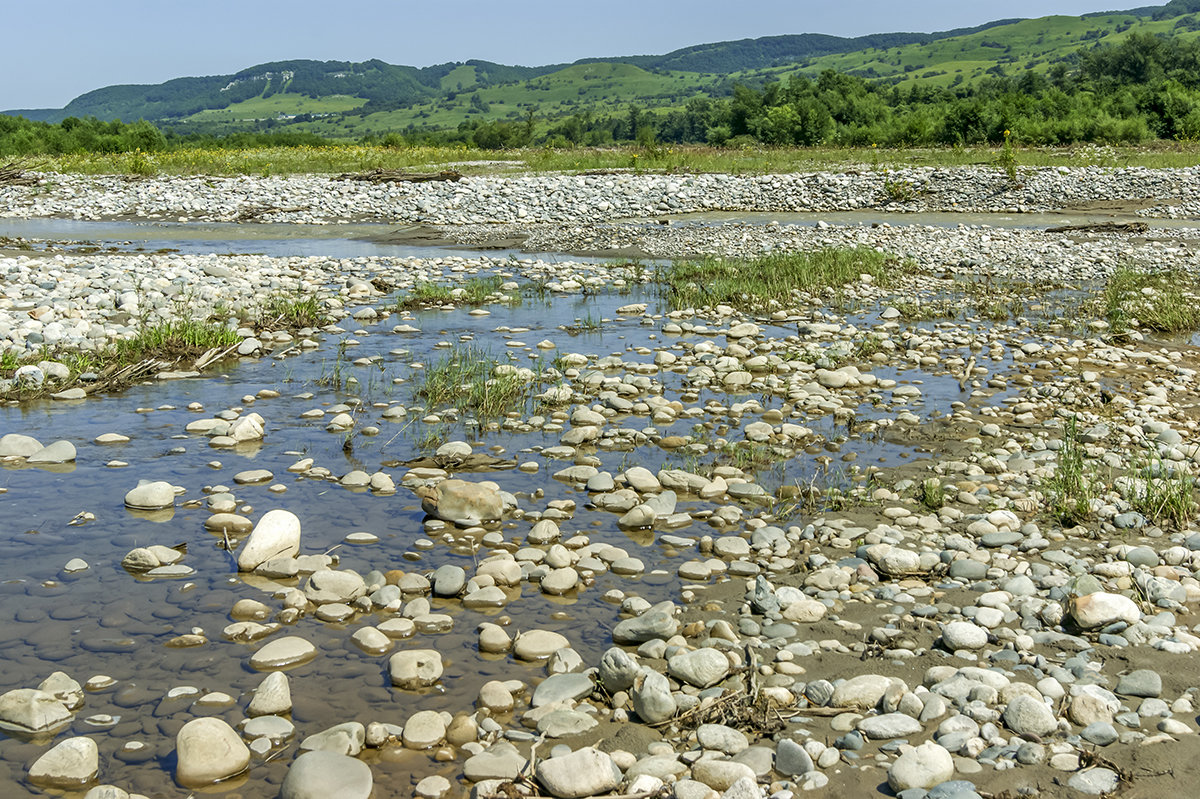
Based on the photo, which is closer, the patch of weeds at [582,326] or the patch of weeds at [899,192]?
the patch of weeds at [582,326]

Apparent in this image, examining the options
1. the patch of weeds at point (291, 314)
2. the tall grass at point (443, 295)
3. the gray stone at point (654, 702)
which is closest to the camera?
the gray stone at point (654, 702)

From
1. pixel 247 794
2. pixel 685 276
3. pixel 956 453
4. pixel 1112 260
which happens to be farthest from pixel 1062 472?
pixel 1112 260

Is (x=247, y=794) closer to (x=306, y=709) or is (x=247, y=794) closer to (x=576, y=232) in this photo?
(x=306, y=709)

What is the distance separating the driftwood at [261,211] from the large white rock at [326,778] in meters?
28.6

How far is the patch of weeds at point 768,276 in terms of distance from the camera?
1523 centimetres

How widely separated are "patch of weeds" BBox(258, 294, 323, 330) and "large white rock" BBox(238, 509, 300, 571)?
25.2 feet

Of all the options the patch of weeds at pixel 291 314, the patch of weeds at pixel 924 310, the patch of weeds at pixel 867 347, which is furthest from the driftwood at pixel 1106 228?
the patch of weeds at pixel 291 314

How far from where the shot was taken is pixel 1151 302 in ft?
45.5

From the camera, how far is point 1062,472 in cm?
→ 724

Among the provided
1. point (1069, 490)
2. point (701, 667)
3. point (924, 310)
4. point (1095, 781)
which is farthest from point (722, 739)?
point (924, 310)

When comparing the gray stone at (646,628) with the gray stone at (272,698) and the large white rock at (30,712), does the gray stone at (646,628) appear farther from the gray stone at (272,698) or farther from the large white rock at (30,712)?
the large white rock at (30,712)

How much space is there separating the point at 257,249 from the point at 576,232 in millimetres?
8225

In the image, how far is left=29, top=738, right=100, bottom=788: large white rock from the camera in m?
3.86

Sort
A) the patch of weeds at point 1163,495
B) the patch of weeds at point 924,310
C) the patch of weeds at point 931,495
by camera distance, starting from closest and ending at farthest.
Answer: the patch of weeds at point 1163,495 → the patch of weeds at point 931,495 → the patch of weeds at point 924,310
